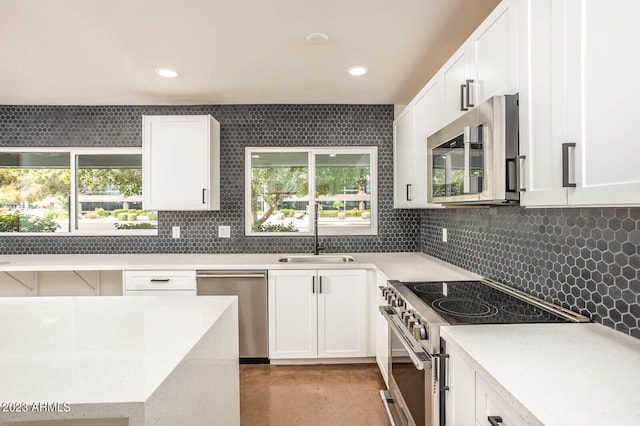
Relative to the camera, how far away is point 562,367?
0.96 meters

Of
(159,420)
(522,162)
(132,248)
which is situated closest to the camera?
(159,420)

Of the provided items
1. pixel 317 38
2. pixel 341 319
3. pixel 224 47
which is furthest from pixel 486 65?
pixel 341 319

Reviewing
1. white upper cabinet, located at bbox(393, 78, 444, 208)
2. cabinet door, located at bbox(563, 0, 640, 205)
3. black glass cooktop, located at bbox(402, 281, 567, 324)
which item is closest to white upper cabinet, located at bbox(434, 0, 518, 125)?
white upper cabinet, located at bbox(393, 78, 444, 208)

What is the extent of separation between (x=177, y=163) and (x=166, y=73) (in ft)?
2.56

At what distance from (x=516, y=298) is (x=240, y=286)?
6.74 ft

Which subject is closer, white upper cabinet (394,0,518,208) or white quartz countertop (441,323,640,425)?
white quartz countertop (441,323,640,425)

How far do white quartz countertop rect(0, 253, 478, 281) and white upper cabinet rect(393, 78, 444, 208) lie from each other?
1.62 ft

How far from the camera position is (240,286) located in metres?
2.89

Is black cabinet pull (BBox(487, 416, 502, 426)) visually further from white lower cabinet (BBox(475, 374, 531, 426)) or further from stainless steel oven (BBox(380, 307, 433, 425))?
stainless steel oven (BBox(380, 307, 433, 425))

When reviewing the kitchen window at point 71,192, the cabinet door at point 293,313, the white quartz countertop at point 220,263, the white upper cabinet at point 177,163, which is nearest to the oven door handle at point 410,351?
the white quartz countertop at point 220,263

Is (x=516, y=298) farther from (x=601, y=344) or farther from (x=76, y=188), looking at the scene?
(x=76, y=188)

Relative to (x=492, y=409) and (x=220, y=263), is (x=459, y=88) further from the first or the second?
(x=220, y=263)

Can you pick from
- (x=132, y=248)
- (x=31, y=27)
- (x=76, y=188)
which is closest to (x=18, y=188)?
(x=76, y=188)

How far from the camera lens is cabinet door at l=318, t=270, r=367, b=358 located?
2.90 metres
